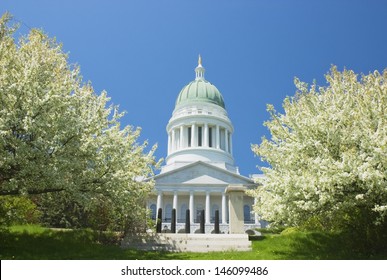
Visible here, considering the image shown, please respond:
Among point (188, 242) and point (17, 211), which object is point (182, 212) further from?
point (17, 211)

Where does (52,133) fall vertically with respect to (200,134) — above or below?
below

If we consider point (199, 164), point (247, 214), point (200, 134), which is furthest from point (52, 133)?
point (200, 134)

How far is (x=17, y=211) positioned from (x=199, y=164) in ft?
141

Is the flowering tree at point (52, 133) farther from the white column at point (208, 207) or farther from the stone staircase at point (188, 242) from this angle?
the white column at point (208, 207)

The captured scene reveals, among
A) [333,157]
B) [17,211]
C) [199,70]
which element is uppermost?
[199,70]

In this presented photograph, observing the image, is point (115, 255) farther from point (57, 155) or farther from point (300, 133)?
point (300, 133)

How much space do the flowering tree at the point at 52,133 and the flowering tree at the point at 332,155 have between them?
20.7 feet

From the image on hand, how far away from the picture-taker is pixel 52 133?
12.6 meters

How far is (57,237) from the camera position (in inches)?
621

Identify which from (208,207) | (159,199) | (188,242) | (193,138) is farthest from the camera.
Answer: (193,138)

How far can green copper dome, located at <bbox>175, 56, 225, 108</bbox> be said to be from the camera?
71.2 meters

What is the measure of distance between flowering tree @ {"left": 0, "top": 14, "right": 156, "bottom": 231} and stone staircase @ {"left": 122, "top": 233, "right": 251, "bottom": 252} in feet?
5.51

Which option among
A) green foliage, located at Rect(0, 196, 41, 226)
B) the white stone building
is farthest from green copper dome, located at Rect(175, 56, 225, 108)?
green foliage, located at Rect(0, 196, 41, 226)

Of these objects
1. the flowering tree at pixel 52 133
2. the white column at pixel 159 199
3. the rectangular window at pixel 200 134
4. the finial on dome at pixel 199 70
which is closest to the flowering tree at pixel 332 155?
the flowering tree at pixel 52 133
